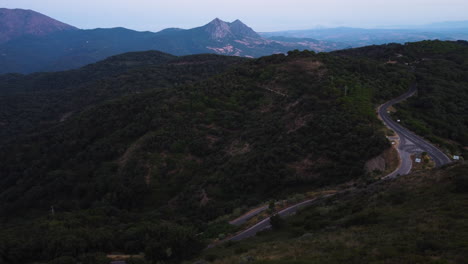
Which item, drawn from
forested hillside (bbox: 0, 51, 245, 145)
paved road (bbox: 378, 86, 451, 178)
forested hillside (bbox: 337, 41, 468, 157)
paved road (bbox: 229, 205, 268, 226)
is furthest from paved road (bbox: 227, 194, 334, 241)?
forested hillside (bbox: 0, 51, 245, 145)

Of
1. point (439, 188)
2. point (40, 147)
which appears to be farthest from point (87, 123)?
point (439, 188)

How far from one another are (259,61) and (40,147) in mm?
55190

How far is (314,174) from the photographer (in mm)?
33344

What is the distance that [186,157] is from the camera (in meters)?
46.0

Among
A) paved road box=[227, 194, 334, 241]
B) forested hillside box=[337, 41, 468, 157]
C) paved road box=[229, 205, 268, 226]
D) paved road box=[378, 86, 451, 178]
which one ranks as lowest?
paved road box=[229, 205, 268, 226]

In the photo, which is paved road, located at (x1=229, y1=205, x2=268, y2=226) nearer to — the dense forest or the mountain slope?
the dense forest

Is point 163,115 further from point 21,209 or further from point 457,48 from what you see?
point 457,48

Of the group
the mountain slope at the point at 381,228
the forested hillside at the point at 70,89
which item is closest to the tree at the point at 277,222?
the mountain slope at the point at 381,228

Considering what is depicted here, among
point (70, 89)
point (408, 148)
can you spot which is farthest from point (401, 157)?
point (70, 89)

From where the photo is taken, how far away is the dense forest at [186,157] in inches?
873

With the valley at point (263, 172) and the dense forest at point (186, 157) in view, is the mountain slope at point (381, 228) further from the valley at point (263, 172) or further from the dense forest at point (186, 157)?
the dense forest at point (186, 157)

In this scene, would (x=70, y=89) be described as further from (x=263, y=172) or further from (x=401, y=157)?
(x=401, y=157)

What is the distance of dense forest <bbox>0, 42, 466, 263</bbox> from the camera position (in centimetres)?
2217

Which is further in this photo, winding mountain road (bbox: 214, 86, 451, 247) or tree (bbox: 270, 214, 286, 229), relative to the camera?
winding mountain road (bbox: 214, 86, 451, 247)
